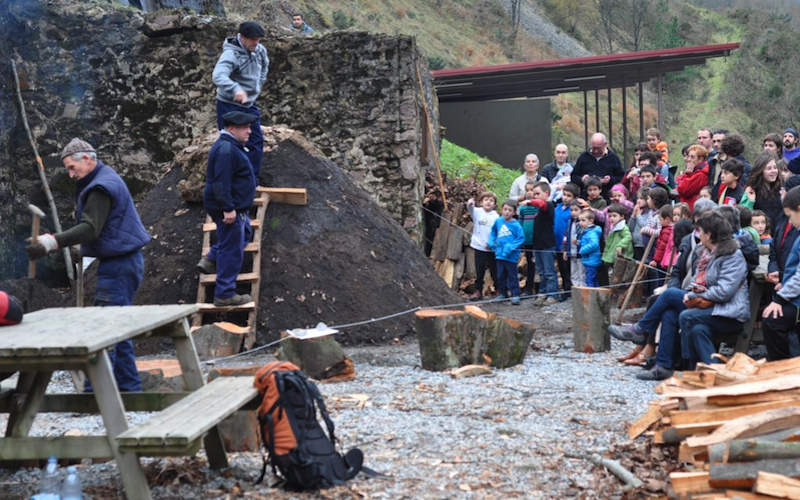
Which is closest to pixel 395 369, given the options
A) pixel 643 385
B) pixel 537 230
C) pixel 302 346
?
pixel 302 346

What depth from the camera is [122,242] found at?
6.67 meters

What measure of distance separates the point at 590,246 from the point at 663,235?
155 cm

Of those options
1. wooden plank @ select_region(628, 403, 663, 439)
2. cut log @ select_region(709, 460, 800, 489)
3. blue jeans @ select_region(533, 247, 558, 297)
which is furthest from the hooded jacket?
blue jeans @ select_region(533, 247, 558, 297)

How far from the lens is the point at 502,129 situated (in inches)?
901

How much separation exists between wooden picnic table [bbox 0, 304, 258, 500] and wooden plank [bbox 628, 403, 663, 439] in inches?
90.9

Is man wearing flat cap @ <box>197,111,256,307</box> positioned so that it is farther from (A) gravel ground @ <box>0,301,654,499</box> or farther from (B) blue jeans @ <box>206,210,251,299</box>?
(A) gravel ground @ <box>0,301,654,499</box>

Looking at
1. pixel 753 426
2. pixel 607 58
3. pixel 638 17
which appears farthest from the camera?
pixel 638 17

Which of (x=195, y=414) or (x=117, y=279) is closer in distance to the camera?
(x=195, y=414)

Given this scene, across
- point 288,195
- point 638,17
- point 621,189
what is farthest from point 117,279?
point 638,17

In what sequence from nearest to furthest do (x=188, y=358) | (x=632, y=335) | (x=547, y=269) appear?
(x=188, y=358) → (x=632, y=335) → (x=547, y=269)

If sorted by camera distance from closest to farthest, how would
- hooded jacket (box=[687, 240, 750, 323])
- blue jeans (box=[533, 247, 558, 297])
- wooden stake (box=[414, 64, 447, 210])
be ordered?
hooded jacket (box=[687, 240, 750, 323]) < blue jeans (box=[533, 247, 558, 297]) < wooden stake (box=[414, 64, 447, 210])

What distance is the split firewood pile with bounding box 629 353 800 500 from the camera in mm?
4359

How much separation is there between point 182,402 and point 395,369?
11.4 ft

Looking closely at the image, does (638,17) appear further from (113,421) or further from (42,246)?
(113,421)
